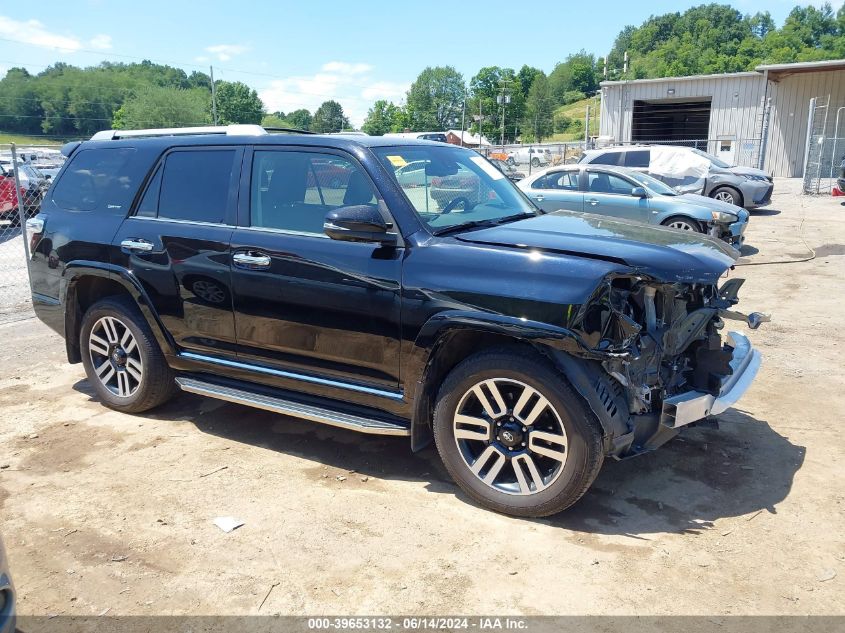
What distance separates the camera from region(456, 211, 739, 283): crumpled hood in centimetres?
350

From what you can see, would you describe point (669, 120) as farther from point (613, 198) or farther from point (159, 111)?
point (159, 111)

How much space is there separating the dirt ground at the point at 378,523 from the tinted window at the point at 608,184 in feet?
22.8

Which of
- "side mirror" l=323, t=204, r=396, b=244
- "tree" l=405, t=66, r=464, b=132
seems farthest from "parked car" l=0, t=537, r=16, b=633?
"tree" l=405, t=66, r=464, b=132

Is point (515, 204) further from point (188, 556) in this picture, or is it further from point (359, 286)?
point (188, 556)

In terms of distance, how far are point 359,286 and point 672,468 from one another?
2.20 m

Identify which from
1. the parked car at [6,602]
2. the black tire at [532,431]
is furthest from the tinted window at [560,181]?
the parked car at [6,602]

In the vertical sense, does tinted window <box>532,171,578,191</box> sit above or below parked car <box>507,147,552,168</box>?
below

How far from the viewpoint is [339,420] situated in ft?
13.0

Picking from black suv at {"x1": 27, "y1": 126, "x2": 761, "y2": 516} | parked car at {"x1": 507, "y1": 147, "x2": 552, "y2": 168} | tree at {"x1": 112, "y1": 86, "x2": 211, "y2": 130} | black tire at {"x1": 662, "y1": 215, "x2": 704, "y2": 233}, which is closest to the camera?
black suv at {"x1": 27, "y1": 126, "x2": 761, "y2": 516}

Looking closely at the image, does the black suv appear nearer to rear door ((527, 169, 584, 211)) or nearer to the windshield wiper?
the windshield wiper

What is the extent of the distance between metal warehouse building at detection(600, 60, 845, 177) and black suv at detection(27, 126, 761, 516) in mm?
25717

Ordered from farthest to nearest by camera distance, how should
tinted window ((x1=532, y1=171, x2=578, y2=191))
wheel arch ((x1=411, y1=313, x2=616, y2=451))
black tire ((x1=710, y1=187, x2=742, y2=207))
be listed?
black tire ((x1=710, y1=187, x2=742, y2=207)) < tinted window ((x1=532, y1=171, x2=578, y2=191)) < wheel arch ((x1=411, y1=313, x2=616, y2=451))

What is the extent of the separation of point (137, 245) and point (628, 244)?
10.7ft

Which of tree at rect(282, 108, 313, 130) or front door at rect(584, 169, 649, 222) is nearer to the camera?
front door at rect(584, 169, 649, 222)
